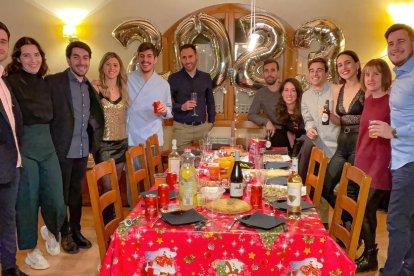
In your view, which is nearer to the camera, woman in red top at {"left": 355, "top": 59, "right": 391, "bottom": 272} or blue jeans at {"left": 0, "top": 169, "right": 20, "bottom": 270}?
blue jeans at {"left": 0, "top": 169, "right": 20, "bottom": 270}

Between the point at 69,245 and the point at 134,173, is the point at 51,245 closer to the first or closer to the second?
the point at 69,245

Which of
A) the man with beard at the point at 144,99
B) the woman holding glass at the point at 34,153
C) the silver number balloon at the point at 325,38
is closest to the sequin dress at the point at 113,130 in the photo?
the man with beard at the point at 144,99

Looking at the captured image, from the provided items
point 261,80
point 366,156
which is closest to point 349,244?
point 366,156

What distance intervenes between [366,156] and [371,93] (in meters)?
0.43

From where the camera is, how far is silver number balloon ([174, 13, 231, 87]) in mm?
4355

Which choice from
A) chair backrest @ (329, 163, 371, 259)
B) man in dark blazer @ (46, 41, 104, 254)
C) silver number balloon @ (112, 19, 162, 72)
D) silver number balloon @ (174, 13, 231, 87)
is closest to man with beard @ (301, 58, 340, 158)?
chair backrest @ (329, 163, 371, 259)

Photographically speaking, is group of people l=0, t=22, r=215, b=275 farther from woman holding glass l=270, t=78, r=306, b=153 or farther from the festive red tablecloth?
the festive red tablecloth

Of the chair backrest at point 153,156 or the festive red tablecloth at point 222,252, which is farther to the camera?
the chair backrest at point 153,156

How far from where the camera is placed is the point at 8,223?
2.31 meters

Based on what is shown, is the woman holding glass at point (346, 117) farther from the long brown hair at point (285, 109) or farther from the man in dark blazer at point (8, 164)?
the man in dark blazer at point (8, 164)

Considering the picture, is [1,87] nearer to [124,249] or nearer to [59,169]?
[59,169]

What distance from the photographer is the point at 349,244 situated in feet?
5.43

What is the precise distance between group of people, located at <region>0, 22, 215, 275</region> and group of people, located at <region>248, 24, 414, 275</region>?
3.95 ft

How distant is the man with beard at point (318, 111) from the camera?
3.11 m
